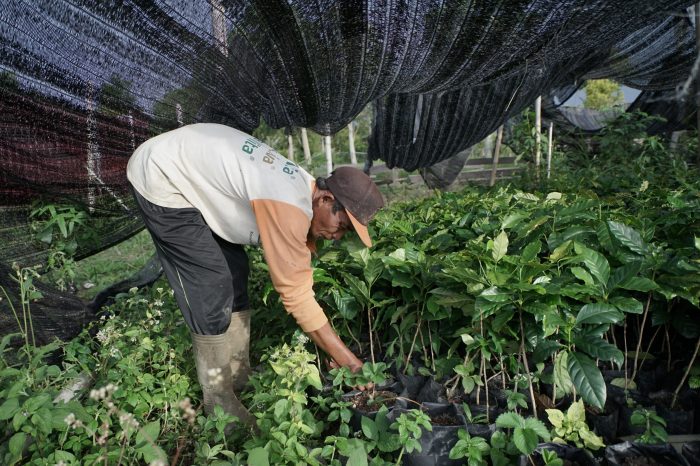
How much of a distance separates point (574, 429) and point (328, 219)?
1190 mm

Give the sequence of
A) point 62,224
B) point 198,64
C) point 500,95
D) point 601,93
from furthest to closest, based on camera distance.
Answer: point 601,93, point 500,95, point 198,64, point 62,224

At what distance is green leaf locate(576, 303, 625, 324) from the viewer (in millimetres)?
1619

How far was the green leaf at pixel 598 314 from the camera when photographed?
1619 millimetres

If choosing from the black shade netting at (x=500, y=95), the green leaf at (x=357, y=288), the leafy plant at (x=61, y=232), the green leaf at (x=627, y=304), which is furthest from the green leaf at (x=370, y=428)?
the black shade netting at (x=500, y=95)

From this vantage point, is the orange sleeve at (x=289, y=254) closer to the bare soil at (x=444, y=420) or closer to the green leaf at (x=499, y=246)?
the bare soil at (x=444, y=420)

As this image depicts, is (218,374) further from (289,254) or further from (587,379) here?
(587,379)

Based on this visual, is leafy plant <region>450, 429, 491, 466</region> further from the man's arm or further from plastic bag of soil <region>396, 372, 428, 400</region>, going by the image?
the man's arm

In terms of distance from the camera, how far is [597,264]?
174 centimetres

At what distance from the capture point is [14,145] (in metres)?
2.43

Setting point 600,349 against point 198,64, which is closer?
point 600,349

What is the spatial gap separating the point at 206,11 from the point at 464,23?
1414 millimetres

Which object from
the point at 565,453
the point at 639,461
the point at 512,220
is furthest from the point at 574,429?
the point at 512,220

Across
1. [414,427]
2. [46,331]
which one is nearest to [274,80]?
[46,331]

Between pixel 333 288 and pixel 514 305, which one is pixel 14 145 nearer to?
pixel 333 288
